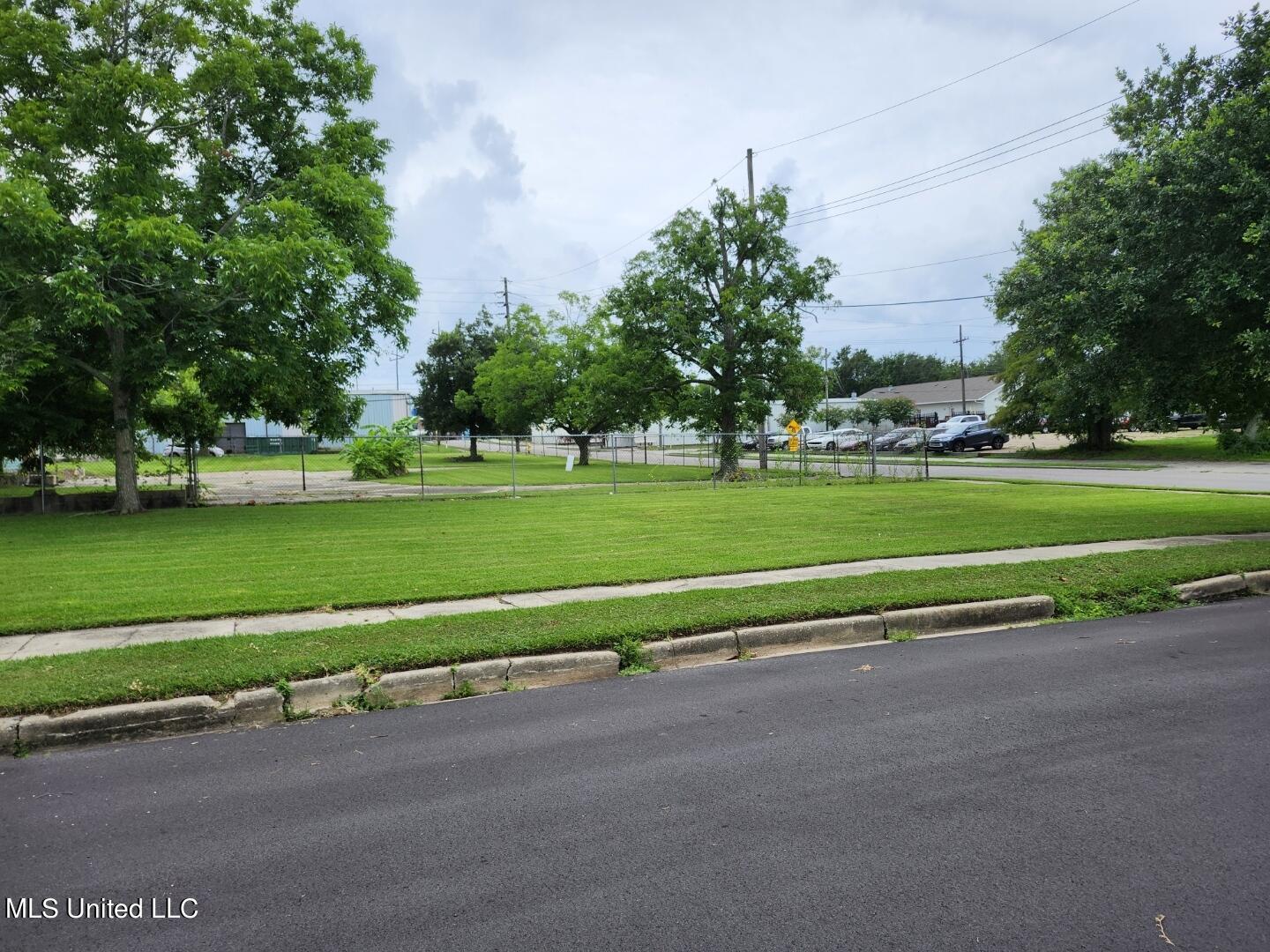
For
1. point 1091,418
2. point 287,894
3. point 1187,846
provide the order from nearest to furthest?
point 287,894
point 1187,846
point 1091,418

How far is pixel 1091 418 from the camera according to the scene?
44062 millimetres

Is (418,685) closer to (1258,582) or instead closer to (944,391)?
(1258,582)

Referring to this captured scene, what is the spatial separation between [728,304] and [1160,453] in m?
25.4

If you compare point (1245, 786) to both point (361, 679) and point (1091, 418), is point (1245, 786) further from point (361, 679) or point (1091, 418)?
point (1091, 418)

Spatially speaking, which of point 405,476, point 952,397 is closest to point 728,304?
point 405,476

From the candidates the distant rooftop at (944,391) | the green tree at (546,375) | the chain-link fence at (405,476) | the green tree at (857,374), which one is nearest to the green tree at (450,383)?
the green tree at (546,375)

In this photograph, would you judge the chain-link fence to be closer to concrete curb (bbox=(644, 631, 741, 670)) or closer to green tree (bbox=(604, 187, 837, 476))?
green tree (bbox=(604, 187, 837, 476))

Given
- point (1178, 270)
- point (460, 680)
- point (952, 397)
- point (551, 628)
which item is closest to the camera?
point (460, 680)

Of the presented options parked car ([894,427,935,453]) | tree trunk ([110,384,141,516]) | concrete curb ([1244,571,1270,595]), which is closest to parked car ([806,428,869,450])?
parked car ([894,427,935,453])

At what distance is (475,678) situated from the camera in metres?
6.27

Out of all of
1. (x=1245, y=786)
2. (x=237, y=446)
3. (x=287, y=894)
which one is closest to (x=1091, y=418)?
(x=1245, y=786)

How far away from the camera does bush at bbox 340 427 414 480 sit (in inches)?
1363

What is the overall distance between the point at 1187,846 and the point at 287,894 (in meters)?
3.66

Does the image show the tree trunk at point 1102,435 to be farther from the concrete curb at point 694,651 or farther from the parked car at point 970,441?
the concrete curb at point 694,651
